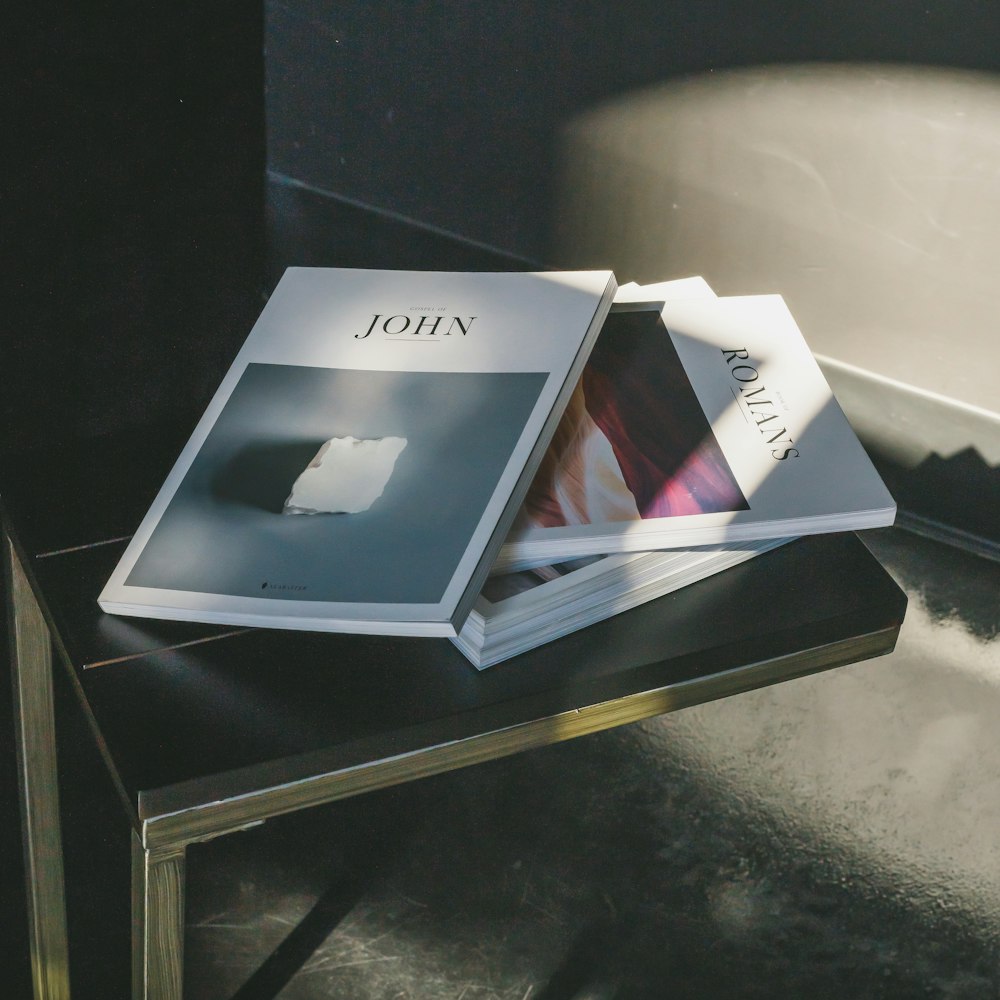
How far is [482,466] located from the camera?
0.57 meters

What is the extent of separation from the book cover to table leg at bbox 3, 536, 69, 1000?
12.4 inches

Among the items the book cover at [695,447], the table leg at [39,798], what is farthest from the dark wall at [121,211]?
the book cover at [695,447]

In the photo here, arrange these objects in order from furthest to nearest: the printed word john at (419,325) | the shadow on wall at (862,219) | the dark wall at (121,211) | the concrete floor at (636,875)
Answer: the shadow on wall at (862,219) < the dark wall at (121,211) < the concrete floor at (636,875) < the printed word john at (419,325)

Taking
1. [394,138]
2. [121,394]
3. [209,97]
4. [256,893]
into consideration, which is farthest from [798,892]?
[394,138]

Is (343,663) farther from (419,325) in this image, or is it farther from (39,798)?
(39,798)

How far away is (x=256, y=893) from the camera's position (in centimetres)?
91

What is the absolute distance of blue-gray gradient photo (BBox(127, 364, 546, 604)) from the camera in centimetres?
54

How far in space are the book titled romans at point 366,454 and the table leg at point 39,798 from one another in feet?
0.56

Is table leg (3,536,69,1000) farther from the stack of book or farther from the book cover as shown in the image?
the book cover

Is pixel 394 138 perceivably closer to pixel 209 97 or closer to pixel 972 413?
pixel 209 97

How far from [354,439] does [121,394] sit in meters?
0.68

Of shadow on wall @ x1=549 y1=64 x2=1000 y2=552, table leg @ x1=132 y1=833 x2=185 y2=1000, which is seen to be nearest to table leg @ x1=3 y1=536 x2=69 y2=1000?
table leg @ x1=132 y1=833 x2=185 y2=1000

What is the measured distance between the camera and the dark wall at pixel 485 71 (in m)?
1.31

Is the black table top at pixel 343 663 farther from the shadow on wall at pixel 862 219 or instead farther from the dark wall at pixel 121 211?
the shadow on wall at pixel 862 219
